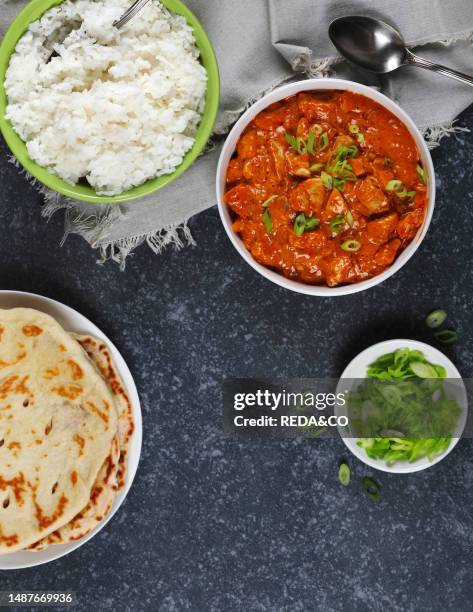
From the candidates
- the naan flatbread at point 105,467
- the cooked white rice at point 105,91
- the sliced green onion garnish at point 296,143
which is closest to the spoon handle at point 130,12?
the cooked white rice at point 105,91

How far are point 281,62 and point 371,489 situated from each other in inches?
65.9

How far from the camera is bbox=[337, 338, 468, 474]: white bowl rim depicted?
270 cm

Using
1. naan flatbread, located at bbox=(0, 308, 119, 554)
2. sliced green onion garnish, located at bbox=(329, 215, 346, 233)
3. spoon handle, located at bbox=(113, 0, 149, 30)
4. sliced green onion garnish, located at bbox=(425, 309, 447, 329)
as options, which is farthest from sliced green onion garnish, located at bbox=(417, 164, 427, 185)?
naan flatbread, located at bbox=(0, 308, 119, 554)

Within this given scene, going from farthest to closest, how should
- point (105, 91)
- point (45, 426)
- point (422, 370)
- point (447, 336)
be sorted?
point (447, 336) < point (422, 370) < point (45, 426) < point (105, 91)

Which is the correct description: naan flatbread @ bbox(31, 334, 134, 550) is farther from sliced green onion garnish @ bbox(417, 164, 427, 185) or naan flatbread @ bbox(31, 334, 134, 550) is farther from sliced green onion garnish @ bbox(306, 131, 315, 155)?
sliced green onion garnish @ bbox(417, 164, 427, 185)

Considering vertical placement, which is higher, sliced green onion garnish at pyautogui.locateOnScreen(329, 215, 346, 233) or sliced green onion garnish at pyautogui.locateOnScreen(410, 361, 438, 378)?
sliced green onion garnish at pyautogui.locateOnScreen(329, 215, 346, 233)

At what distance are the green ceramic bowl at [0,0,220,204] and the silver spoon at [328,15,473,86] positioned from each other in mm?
482

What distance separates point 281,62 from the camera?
2.65 m

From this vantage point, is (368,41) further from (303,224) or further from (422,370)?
(422,370)

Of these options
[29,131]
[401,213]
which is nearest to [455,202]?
[401,213]

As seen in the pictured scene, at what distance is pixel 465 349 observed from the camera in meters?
2.86

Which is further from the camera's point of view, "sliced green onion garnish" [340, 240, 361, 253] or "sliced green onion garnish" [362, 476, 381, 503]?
"sliced green onion garnish" [362, 476, 381, 503]

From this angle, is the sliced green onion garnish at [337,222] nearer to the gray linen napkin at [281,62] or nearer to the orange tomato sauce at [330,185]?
the orange tomato sauce at [330,185]

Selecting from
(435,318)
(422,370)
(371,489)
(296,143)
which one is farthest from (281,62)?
(371,489)
